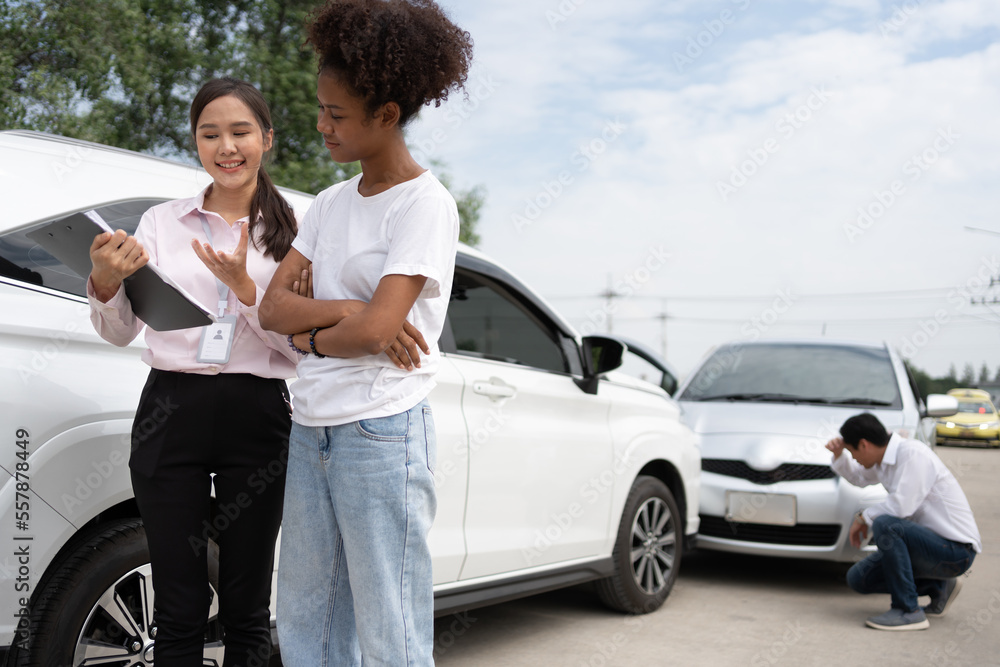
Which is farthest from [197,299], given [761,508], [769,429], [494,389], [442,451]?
[769,429]

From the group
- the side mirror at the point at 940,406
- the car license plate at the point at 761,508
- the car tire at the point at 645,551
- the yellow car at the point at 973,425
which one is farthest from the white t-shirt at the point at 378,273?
the yellow car at the point at 973,425

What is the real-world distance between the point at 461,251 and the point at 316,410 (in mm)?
2115

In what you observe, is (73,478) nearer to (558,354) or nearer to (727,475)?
(558,354)

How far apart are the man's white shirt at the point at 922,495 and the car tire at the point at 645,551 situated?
1.12 metres

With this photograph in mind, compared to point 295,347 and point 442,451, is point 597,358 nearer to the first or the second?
point 442,451

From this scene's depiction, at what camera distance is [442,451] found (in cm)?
335

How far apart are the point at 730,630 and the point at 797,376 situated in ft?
8.51

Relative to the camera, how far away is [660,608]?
495cm

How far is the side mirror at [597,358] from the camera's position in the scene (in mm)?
4180

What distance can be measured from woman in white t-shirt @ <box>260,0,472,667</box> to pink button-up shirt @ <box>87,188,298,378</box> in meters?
0.20

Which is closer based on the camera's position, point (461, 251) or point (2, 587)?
point (2, 587)

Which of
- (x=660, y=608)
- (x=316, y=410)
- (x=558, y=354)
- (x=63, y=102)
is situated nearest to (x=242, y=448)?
(x=316, y=410)
